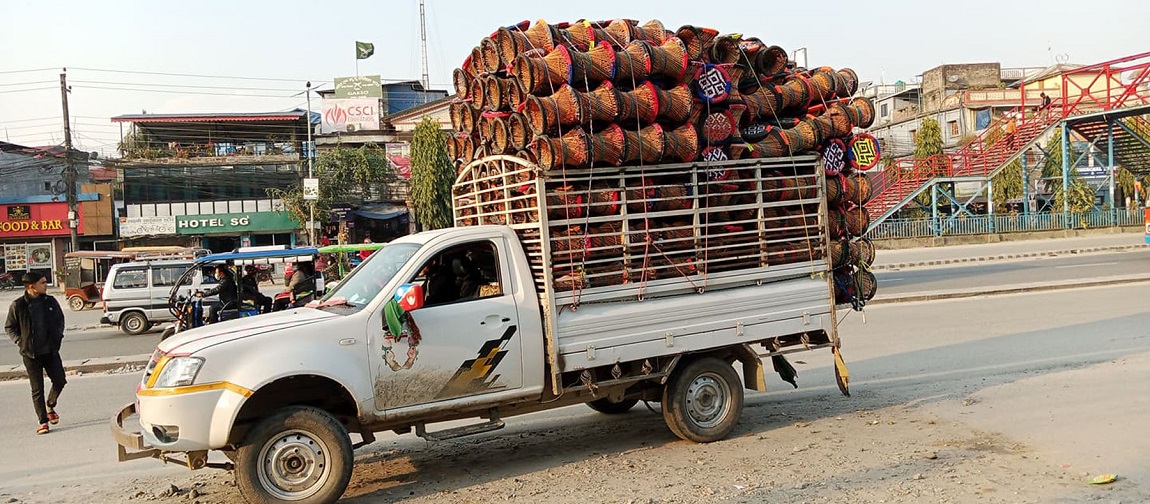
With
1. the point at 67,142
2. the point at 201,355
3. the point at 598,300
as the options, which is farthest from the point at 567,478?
the point at 67,142

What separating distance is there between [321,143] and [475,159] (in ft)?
139

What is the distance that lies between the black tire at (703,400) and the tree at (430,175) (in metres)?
33.6

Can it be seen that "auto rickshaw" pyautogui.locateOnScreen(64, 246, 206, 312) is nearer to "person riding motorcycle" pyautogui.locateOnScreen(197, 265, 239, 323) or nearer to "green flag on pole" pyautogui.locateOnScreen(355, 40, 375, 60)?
"person riding motorcycle" pyautogui.locateOnScreen(197, 265, 239, 323)

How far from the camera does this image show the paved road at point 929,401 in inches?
262

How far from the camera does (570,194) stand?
22.4ft

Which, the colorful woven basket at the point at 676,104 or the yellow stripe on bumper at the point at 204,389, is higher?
the colorful woven basket at the point at 676,104

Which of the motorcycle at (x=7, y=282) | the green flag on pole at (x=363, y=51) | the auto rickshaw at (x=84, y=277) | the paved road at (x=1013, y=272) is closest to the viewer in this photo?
the paved road at (x=1013, y=272)

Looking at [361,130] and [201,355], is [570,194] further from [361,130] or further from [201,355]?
[361,130]

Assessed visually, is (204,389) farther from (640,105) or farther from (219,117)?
(219,117)

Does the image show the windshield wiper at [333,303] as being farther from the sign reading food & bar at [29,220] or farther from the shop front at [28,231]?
the sign reading food & bar at [29,220]

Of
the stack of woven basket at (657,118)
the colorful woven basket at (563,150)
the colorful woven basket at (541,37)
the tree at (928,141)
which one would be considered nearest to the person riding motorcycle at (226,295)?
the stack of woven basket at (657,118)

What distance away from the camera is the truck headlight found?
216 inches

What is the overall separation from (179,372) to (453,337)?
5.73 ft

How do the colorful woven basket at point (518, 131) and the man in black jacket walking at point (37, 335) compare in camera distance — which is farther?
the man in black jacket walking at point (37, 335)
